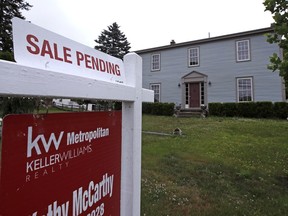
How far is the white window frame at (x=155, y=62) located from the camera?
20.7 metres

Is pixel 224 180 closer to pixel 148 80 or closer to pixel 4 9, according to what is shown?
pixel 148 80

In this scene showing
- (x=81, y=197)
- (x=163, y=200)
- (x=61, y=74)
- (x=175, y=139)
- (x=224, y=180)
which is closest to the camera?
(x=61, y=74)

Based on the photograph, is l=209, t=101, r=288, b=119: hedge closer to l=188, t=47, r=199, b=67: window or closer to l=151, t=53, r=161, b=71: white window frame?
l=188, t=47, r=199, b=67: window

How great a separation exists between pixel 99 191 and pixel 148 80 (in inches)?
794

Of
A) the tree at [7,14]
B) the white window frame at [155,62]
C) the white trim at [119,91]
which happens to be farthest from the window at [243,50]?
the tree at [7,14]

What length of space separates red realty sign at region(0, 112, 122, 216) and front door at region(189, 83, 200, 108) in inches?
682

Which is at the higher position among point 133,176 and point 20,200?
point 20,200

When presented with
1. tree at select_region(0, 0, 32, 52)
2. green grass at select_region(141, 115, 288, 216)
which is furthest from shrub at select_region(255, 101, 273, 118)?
tree at select_region(0, 0, 32, 52)

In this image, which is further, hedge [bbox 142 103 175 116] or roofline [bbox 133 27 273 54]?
hedge [bbox 142 103 175 116]

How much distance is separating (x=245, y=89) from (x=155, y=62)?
851cm

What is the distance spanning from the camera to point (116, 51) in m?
34.8

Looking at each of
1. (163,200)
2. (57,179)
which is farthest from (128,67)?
(163,200)

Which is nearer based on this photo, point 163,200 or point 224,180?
point 163,200

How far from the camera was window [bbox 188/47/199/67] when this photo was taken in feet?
61.0
